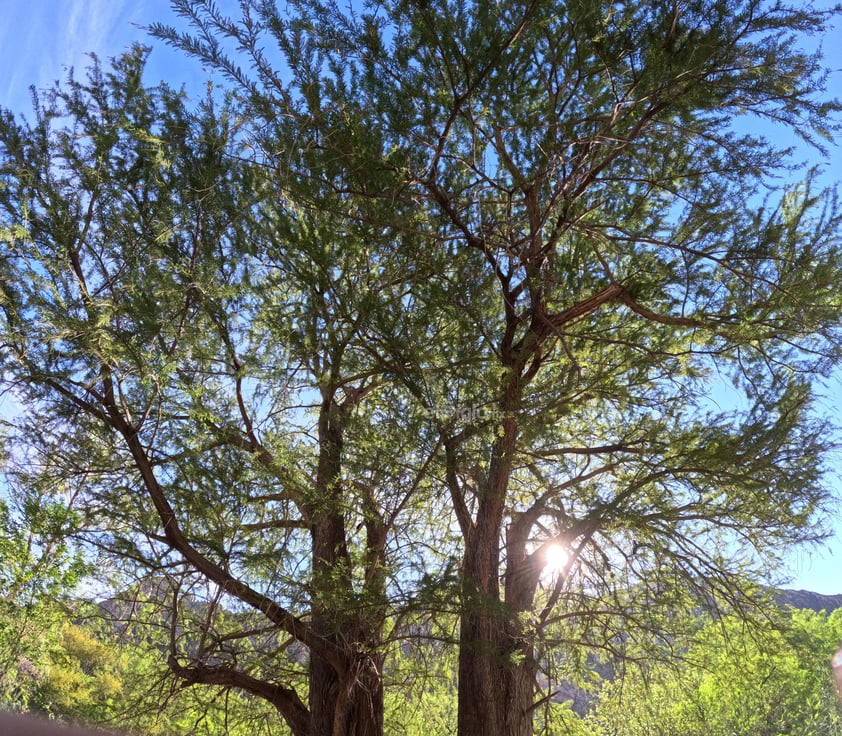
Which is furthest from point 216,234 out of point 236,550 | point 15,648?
point 15,648

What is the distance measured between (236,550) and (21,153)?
8.71 ft

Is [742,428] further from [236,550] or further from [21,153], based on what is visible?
[21,153]

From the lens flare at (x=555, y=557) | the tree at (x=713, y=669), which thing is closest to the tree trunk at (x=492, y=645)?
the lens flare at (x=555, y=557)

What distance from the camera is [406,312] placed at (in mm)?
4145

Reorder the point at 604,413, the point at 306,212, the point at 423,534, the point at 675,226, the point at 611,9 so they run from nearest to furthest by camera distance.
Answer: the point at 611,9
the point at 306,212
the point at 675,226
the point at 423,534
the point at 604,413

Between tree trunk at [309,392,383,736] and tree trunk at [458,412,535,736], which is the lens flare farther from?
tree trunk at [309,392,383,736]

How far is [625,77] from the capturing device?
3863mm

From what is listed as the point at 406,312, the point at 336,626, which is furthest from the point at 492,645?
the point at 406,312

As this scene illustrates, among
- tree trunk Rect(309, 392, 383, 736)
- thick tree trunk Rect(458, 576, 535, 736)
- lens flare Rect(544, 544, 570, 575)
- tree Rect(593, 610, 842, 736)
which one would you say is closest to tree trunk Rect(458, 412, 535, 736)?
thick tree trunk Rect(458, 576, 535, 736)

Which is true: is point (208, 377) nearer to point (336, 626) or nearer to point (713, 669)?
point (336, 626)

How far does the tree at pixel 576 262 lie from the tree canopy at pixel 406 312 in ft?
0.08

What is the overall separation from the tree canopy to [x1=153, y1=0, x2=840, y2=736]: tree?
0.03 metres

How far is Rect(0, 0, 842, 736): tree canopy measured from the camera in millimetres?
3574

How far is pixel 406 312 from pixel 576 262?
1.40 metres
